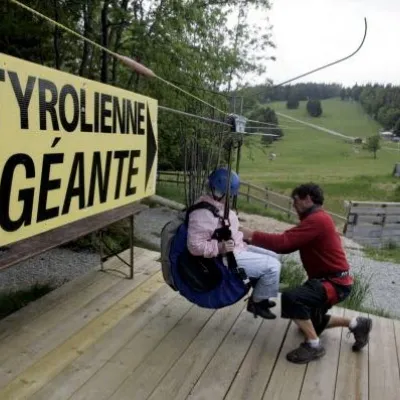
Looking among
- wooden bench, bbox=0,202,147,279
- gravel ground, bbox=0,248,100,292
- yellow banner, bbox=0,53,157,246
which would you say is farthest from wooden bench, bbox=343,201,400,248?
yellow banner, bbox=0,53,157,246

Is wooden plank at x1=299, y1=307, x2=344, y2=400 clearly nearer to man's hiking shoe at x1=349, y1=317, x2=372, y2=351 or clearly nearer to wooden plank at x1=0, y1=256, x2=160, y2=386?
man's hiking shoe at x1=349, y1=317, x2=372, y2=351

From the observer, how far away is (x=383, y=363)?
2.89 m

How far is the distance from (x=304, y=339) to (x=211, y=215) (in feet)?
3.49

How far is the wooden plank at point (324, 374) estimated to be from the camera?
250 centimetres

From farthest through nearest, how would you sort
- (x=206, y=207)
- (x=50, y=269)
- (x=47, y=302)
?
(x=50, y=269) → (x=47, y=302) → (x=206, y=207)

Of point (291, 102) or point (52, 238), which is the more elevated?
point (291, 102)

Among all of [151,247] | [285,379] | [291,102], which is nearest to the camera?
[285,379]

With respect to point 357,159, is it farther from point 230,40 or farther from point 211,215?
point 211,215

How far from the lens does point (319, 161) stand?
153 ft

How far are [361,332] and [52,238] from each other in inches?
82.6

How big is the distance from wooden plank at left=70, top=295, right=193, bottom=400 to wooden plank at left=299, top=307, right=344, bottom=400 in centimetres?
85

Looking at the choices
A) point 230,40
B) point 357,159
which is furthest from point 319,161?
point 230,40

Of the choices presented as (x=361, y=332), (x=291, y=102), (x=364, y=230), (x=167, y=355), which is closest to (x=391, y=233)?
(x=364, y=230)

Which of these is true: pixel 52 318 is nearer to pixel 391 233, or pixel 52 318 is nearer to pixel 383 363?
pixel 383 363
